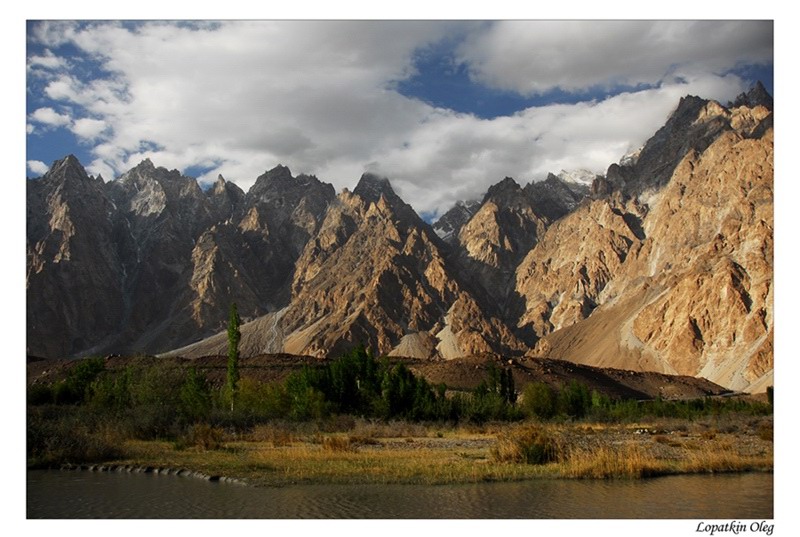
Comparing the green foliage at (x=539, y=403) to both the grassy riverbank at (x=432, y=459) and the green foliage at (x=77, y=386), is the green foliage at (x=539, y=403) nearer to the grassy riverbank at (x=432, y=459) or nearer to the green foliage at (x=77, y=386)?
A: the grassy riverbank at (x=432, y=459)

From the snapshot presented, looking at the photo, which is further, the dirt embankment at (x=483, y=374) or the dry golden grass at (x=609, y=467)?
the dirt embankment at (x=483, y=374)

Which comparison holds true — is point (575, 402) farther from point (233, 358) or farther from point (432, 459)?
point (432, 459)

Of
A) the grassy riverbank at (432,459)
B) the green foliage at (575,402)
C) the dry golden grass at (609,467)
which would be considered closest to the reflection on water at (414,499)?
the dry golden grass at (609,467)

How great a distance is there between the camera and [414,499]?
832 inches

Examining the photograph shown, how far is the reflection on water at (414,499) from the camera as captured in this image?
19.3m

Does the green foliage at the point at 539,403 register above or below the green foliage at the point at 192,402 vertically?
below

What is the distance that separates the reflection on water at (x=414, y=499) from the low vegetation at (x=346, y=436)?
158 cm

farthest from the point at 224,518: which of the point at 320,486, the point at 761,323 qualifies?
the point at 761,323

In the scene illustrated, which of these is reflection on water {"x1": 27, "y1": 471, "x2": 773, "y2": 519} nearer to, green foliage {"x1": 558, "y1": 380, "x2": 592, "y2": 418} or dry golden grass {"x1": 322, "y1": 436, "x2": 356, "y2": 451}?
dry golden grass {"x1": 322, "y1": 436, "x2": 356, "y2": 451}

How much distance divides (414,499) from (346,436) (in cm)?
2204

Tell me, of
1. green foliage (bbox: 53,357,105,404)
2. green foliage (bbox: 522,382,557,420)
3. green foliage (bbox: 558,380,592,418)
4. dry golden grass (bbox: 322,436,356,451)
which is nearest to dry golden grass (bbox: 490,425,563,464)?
dry golden grass (bbox: 322,436,356,451)

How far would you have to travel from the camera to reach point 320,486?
23531 millimetres
